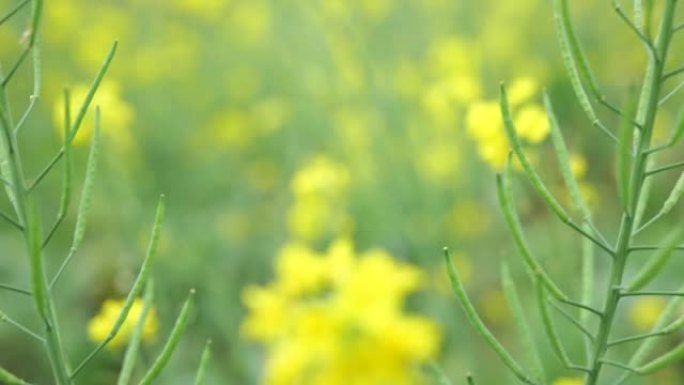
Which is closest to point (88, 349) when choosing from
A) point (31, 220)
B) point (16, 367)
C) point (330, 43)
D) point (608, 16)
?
point (16, 367)

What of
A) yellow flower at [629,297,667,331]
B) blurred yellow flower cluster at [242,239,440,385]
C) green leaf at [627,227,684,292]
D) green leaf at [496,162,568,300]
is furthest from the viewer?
yellow flower at [629,297,667,331]

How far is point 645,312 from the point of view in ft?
6.75

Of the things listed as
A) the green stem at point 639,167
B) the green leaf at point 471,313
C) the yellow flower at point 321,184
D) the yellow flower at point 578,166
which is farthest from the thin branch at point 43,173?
the yellow flower at point 321,184

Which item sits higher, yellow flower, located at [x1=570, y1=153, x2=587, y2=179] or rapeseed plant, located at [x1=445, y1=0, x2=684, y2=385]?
yellow flower, located at [x1=570, y1=153, x2=587, y2=179]

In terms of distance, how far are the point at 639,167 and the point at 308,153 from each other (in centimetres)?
236

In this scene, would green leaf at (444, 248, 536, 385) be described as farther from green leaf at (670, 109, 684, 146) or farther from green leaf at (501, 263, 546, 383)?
green leaf at (670, 109, 684, 146)

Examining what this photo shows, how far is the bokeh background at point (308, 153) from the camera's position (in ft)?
6.82

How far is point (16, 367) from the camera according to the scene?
93.9 inches

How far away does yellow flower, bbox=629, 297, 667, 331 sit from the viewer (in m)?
2.04

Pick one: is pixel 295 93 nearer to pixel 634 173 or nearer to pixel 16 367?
pixel 16 367

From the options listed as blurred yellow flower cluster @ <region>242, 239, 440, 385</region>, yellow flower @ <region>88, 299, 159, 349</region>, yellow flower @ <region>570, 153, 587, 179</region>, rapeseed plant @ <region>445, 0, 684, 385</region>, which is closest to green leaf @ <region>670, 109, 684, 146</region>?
rapeseed plant @ <region>445, 0, 684, 385</region>

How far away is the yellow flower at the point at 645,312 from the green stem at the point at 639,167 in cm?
127

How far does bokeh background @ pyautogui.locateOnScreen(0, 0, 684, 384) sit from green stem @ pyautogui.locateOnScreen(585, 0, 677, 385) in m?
0.49

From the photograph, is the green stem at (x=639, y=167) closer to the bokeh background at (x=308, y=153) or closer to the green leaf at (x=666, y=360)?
the green leaf at (x=666, y=360)
